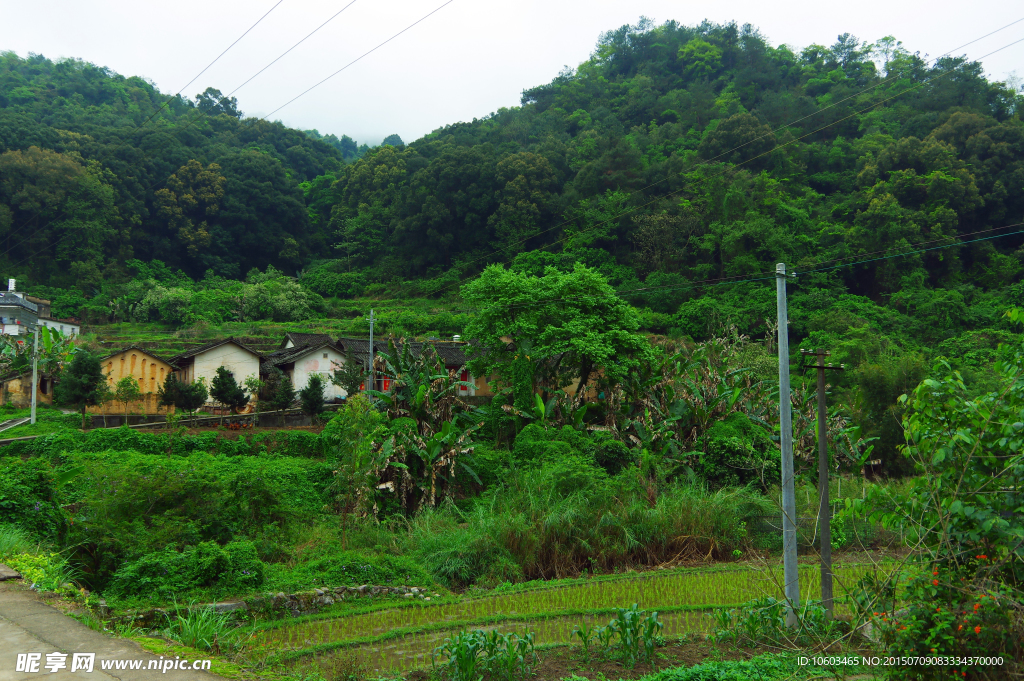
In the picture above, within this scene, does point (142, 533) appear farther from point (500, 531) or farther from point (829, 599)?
point (829, 599)

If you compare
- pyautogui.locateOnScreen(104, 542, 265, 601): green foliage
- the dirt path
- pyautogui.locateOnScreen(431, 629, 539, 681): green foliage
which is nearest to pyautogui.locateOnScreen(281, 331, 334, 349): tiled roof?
pyautogui.locateOnScreen(104, 542, 265, 601): green foliage

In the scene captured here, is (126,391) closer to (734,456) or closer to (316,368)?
(316,368)

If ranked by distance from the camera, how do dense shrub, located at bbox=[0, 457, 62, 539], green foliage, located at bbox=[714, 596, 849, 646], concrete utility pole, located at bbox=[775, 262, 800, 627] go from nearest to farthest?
green foliage, located at bbox=[714, 596, 849, 646] → concrete utility pole, located at bbox=[775, 262, 800, 627] → dense shrub, located at bbox=[0, 457, 62, 539]

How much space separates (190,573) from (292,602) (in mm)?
1590

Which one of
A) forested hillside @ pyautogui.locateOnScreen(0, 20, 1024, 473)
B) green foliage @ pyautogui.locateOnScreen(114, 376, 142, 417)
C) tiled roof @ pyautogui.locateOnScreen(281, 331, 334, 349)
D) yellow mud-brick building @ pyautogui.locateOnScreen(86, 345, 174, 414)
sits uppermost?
forested hillside @ pyautogui.locateOnScreen(0, 20, 1024, 473)

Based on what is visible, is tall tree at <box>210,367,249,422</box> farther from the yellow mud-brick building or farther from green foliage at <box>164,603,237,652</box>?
green foliage at <box>164,603,237,652</box>

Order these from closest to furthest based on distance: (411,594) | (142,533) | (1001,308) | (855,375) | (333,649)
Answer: (333,649) < (142,533) < (411,594) < (855,375) < (1001,308)

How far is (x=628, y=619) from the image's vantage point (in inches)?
318

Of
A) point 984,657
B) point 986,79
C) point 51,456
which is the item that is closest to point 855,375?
point 984,657

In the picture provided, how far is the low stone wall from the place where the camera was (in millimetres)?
8633

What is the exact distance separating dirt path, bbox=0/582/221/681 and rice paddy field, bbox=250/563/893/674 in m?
1.85

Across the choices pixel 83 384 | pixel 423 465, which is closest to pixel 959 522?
pixel 423 465

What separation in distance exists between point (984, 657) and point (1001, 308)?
113ft

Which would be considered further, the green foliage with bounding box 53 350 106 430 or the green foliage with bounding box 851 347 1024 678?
the green foliage with bounding box 53 350 106 430
